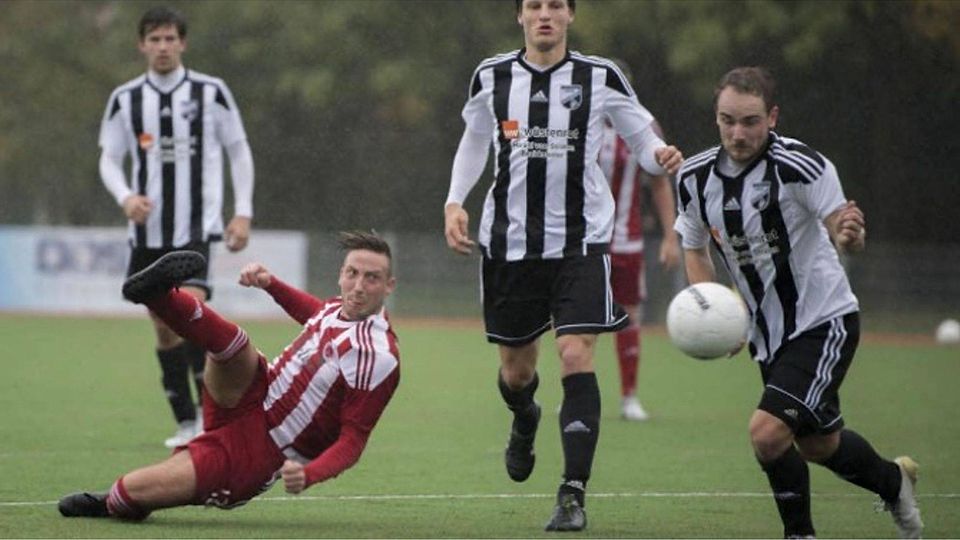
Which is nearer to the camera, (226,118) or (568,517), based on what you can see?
(568,517)

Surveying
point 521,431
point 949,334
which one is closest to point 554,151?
point 521,431

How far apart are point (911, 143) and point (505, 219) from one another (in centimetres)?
1556

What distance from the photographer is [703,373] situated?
1568cm

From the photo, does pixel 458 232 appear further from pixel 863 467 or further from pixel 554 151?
pixel 863 467

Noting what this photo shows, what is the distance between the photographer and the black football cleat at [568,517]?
273 inches

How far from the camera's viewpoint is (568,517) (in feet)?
22.8

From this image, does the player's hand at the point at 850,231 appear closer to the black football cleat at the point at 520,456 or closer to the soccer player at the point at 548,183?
the soccer player at the point at 548,183

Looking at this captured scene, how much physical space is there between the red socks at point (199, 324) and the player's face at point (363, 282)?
1.37ft

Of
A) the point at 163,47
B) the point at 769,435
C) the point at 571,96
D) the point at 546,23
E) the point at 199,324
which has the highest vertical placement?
the point at 163,47

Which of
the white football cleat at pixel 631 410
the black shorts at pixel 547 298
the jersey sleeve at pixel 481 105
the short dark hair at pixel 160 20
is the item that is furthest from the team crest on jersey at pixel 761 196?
the white football cleat at pixel 631 410

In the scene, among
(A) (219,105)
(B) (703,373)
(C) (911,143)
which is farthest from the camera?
(C) (911,143)

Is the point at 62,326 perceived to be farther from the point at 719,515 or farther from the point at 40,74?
the point at 719,515

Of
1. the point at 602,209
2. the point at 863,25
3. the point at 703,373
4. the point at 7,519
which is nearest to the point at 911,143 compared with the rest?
the point at 863,25

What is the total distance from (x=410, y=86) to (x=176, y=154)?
639 inches
